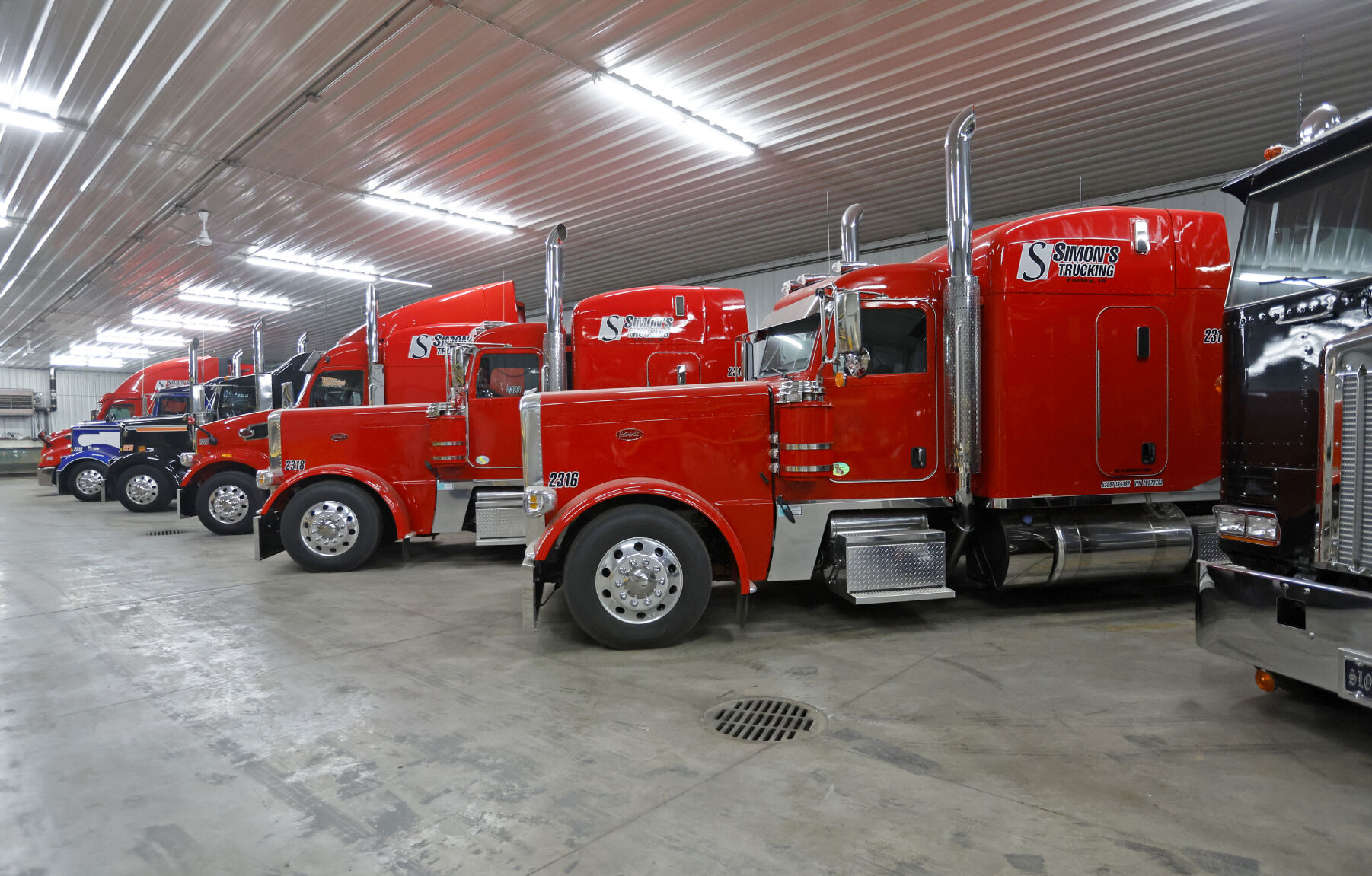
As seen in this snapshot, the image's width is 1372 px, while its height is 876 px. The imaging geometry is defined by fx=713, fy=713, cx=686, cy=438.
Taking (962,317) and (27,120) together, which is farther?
(27,120)

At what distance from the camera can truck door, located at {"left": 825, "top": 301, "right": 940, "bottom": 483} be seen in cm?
484

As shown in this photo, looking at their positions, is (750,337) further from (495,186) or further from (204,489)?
(204,489)

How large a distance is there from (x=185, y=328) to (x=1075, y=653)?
2483cm

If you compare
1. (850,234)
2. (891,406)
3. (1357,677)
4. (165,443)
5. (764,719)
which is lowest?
(764,719)

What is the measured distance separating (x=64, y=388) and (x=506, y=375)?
41497 millimetres

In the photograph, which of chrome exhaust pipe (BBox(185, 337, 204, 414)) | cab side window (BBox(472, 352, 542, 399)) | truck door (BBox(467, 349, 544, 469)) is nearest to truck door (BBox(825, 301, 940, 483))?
truck door (BBox(467, 349, 544, 469))

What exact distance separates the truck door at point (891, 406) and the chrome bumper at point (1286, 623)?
73.9 inches

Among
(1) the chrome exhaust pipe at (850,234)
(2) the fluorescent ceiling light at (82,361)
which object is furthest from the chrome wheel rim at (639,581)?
(2) the fluorescent ceiling light at (82,361)

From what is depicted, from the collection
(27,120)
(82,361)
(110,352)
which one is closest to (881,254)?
(27,120)

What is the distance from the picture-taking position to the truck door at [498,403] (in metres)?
7.54

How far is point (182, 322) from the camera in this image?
67.4 ft

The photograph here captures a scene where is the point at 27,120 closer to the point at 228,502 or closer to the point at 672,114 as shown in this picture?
the point at 228,502

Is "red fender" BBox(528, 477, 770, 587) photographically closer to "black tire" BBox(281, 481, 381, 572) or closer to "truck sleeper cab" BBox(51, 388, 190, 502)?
"black tire" BBox(281, 481, 381, 572)

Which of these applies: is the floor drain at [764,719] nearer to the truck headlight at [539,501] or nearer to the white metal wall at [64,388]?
the truck headlight at [539,501]
